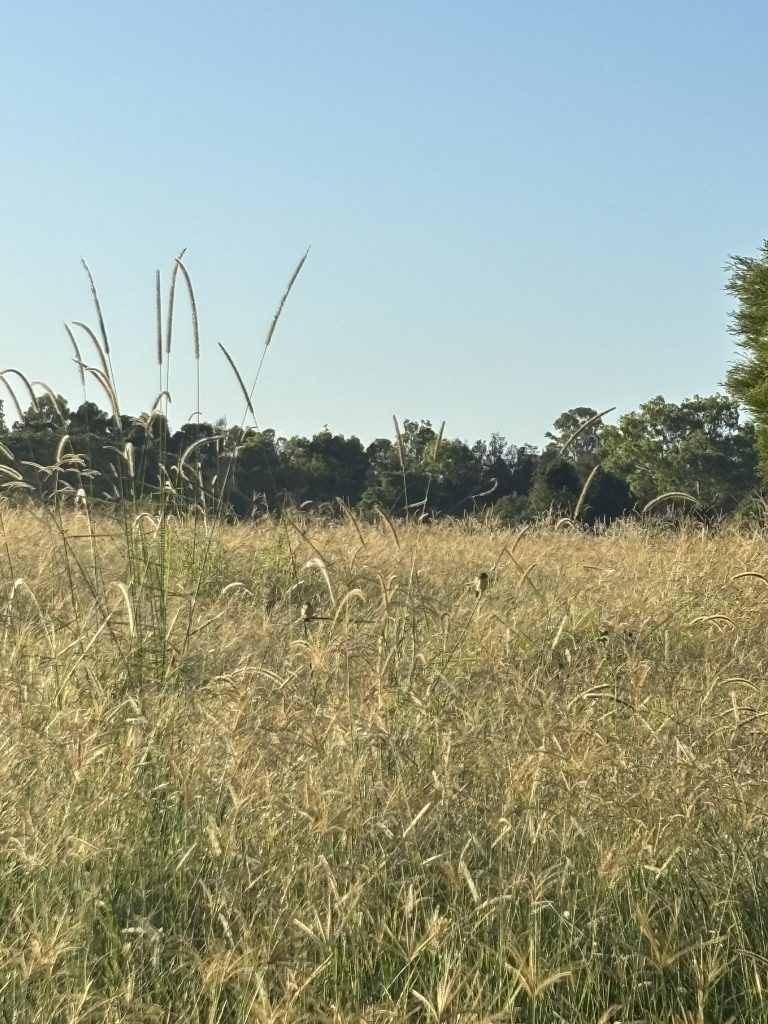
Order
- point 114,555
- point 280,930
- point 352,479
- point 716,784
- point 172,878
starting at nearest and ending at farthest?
point 280,930
point 172,878
point 716,784
point 114,555
point 352,479

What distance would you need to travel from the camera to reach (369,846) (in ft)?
7.20

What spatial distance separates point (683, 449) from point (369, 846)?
37.7m

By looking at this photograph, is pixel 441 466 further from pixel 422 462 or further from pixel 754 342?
pixel 754 342

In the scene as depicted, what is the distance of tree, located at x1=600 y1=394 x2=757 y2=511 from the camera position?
124 feet

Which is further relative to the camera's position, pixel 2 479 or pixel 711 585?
pixel 2 479

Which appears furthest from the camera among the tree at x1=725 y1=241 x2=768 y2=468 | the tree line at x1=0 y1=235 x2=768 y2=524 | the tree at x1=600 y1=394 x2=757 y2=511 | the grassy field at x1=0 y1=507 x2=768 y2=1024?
the tree at x1=600 y1=394 x2=757 y2=511

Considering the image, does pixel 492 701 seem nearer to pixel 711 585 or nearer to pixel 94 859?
pixel 94 859

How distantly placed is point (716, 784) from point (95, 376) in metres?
2.32

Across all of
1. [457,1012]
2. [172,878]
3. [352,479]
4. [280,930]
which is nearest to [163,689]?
[172,878]

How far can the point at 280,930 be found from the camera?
1835 mm

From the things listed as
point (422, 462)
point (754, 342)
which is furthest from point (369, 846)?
point (754, 342)

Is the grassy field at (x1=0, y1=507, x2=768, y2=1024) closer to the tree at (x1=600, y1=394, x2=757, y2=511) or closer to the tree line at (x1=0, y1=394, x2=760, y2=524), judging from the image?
the tree line at (x1=0, y1=394, x2=760, y2=524)

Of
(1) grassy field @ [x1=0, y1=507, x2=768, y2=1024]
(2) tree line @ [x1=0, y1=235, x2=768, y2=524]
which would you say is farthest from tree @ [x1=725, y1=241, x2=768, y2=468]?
(1) grassy field @ [x1=0, y1=507, x2=768, y2=1024]

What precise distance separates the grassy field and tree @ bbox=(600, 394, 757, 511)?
3362 centimetres
